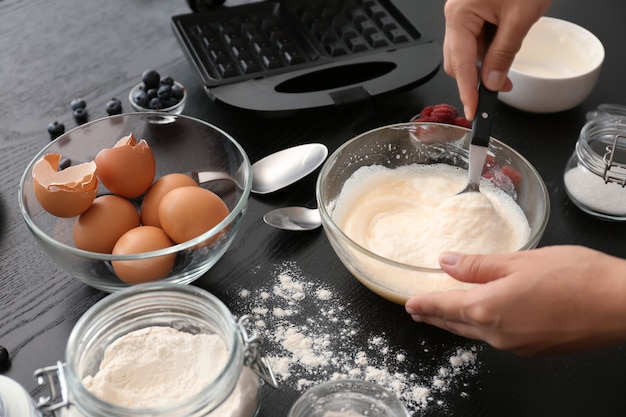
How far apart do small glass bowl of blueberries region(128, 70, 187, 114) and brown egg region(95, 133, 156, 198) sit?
1.11ft

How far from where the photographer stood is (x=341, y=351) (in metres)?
0.98

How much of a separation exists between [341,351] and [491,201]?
1.25 ft

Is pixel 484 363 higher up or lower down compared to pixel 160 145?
lower down

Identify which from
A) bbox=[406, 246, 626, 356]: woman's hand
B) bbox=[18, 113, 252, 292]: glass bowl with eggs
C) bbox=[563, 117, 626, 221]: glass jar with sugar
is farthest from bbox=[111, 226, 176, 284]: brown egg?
bbox=[563, 117, 626, 221]: glass jar with sugar

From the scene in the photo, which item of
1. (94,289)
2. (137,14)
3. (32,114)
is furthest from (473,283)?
(137,14)

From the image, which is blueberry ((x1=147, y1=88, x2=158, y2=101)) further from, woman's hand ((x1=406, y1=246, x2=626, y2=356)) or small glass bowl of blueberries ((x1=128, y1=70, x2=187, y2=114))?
woman's hand ((x1=406, y1=246, x2=626, y2=356))

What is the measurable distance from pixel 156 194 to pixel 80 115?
1.35 feet

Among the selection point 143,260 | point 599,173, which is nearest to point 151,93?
point 143,260

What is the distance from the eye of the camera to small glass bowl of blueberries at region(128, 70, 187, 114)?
4.66 ft

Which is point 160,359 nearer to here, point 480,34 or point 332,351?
point 332,351

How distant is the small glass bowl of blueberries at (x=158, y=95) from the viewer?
55.9 inches

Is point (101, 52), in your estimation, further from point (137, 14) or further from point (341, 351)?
point (341, 351)

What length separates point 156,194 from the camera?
1.09 metres

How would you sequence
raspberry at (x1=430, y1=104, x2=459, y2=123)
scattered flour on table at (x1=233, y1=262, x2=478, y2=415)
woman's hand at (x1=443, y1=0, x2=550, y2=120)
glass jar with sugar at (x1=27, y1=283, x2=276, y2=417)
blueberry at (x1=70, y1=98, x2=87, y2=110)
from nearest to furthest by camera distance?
glass jar with sugar at (x1=27, y1=283, x2=276, y2=417) → scattered flour on table at (x1=233, y1=262, x2=478, y2=415) → woman's hand at (x1=443, y1=0, x2=550, y2=120) → raspberry at (x1=430, y1=104, x2=459, y2=123) → blueberry at (x1=70, y1=98, x2=87, y2=110)
